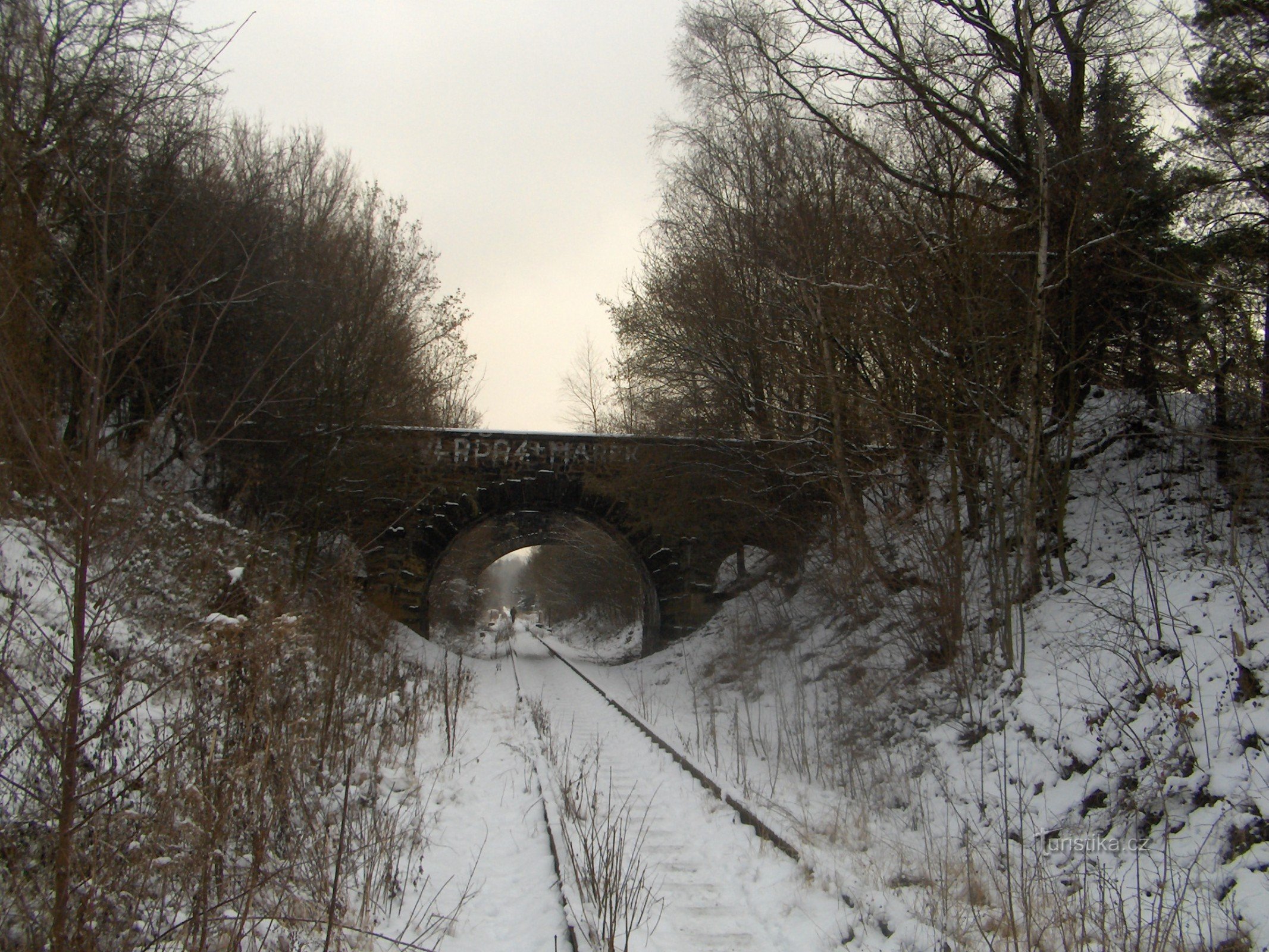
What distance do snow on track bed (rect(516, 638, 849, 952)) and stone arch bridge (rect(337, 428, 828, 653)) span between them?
5293 mm

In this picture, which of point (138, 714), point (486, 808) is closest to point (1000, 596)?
point (486, 808)

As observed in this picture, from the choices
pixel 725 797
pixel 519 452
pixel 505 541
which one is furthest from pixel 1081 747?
pixel 505 541

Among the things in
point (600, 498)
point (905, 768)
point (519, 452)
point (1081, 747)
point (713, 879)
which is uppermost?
point (519, 452)

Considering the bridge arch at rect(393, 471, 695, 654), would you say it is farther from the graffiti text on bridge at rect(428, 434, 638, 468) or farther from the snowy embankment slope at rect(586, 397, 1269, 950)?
the snowy embankment slope at rect(586, 397, 1269, 950)

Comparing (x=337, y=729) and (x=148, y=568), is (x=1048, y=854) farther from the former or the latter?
(x=148, y=568)

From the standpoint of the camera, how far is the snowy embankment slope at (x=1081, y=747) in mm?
A: 4301

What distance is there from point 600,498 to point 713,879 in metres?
14.4

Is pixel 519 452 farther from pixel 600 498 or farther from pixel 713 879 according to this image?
pixel 713 879

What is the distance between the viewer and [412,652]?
17188 millimetres

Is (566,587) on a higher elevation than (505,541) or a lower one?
lower

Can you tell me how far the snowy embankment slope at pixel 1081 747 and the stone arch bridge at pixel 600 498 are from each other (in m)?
3.32

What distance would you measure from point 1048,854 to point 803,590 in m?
10.7

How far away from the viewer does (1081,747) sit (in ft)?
19.3

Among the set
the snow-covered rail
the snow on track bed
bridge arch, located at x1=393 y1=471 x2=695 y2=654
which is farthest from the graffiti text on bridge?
the snow on track bed
